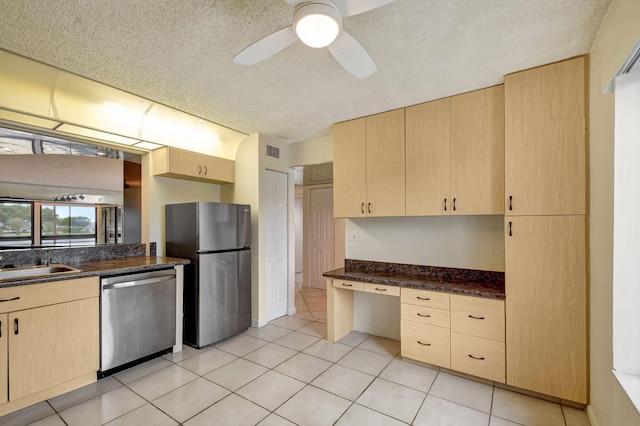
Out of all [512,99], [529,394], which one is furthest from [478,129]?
[529,394]

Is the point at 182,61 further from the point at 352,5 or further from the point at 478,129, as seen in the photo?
the point at 478,129

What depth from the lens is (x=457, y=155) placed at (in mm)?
2559

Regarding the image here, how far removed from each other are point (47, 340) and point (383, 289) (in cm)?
273

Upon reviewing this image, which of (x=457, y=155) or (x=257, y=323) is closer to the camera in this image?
(x=457, y=155)

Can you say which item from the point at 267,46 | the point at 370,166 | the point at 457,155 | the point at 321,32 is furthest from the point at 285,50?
the point at 457,155

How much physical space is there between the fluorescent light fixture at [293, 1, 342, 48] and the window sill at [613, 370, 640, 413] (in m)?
2.13

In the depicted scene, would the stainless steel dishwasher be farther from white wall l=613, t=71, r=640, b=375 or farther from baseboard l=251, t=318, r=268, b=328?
white wall l=613, t=71, r=640, b=375

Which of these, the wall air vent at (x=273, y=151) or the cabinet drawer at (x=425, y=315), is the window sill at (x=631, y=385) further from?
the wall air vent at (x=273, y=151)

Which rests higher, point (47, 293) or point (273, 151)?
point (273, 151)

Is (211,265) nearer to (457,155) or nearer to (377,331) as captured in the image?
(377,331)

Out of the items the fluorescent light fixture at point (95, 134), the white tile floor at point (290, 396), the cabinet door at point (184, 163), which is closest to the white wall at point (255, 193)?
the cabinet door at point (184, 163)

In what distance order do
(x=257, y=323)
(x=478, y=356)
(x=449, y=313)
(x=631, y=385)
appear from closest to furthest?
(x=631, y=385) < (x=478, y=356) < (x=449, y=313) < (x=257, y=323)

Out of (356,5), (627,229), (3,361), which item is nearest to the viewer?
(356,5)

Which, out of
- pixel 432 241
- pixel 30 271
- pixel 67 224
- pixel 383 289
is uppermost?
pixel 67 224
